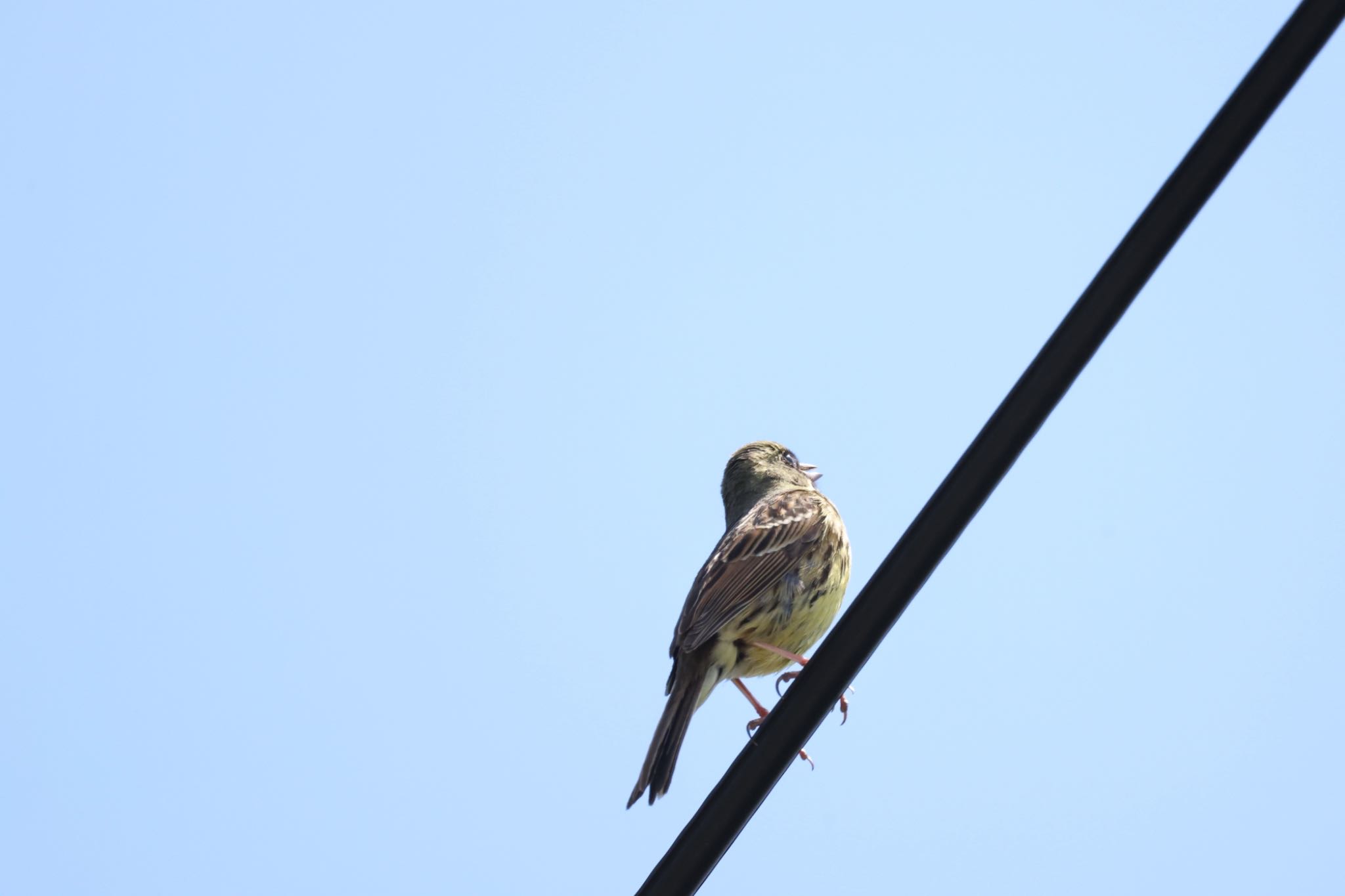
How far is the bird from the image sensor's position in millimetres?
6832

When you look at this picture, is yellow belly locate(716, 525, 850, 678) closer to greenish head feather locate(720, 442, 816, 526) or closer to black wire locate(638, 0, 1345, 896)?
greenish head feather locate(720, 442, 816, 526)

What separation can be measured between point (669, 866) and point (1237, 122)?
2.08m

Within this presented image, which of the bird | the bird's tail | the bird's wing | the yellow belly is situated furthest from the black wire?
the yellow belly

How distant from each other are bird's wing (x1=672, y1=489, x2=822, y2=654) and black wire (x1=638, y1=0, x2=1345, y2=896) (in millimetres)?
3392

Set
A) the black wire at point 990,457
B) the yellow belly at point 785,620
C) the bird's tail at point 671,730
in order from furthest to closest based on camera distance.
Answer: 1. the yellow belly at point 785,620
2. the bird's tail at point 671,730
3. the black wire at point 990,457

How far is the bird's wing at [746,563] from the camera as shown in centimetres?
691

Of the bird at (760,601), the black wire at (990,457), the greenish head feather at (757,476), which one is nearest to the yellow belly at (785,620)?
the bird at (760,601)

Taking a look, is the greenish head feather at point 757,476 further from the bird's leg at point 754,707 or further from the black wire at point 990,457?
the black wire at point 990,457

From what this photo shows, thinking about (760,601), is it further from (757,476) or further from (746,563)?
(757,476)

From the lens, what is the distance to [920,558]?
3209 mm

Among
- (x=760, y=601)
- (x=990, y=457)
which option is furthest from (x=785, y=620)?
(x=990, y=457)

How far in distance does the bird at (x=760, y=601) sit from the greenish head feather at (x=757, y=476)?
3.72 feet

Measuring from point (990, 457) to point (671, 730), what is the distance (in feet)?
10.7

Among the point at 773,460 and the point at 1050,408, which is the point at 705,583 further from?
the point at 1050,408
